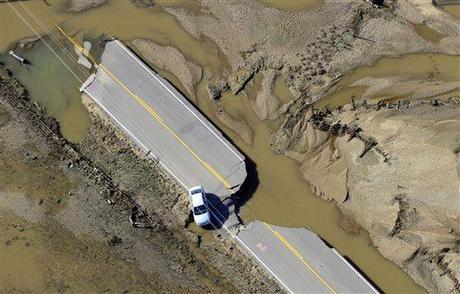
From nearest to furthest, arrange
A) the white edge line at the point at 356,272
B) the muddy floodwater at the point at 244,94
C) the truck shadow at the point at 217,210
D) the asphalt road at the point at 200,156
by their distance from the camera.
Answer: the white edge line at the point at 356,272 < the asphalt road at the point at 200,156 < the truck shadow at the point at 217,210 < the muddy floodwater at the point at 244,94

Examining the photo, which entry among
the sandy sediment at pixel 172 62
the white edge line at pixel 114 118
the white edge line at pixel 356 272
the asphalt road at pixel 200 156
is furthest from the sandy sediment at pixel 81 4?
the white edge line at pixel 356 272

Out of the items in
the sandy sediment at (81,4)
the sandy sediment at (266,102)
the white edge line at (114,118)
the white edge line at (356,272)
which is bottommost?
the white edge line at (356,272)

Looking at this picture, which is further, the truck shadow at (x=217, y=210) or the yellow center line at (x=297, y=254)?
the truck shadow at (x=217, y=210)

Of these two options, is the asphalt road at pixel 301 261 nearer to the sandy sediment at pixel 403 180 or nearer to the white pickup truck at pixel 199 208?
the white pickup truck at pixel 199 208

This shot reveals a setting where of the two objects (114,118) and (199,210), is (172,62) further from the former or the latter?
(199,210)

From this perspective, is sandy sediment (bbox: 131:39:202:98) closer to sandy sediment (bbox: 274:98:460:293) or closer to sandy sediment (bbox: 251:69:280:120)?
sandy sediment (bbox: 251:69:280:120)

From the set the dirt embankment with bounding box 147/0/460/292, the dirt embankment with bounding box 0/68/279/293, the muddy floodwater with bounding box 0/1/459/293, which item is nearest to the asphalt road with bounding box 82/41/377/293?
the dirt embankment with bounding box 0/68/279/293

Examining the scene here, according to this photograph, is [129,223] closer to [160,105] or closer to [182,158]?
[182,158]
